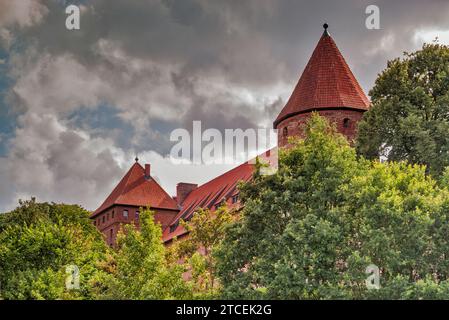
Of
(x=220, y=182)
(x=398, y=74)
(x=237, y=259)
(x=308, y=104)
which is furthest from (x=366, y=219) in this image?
(x=220, y=182)

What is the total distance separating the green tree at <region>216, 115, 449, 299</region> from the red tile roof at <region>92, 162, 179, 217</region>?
134 ft

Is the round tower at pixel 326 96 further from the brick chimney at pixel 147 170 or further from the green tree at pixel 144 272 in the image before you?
the brick chimney at pixel 147 170

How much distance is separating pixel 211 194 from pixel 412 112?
3040 cm

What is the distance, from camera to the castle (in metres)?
38.4

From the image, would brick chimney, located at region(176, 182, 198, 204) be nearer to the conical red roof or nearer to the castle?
the castle

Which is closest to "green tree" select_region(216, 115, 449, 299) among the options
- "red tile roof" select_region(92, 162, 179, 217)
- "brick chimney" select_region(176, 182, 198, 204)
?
"red tile roof" select_region(92, 162, 179, 217)

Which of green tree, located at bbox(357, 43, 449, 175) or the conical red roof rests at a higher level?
the conical red roof

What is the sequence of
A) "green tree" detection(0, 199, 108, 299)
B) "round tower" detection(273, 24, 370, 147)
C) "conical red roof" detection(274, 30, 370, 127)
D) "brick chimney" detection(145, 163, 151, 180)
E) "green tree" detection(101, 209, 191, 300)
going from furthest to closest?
"brick chimney" detection(145, 163, 151, 180)
"conical red roof" detection(274, 30, 370, 127)
"round tower" detection(273, 24, 370, 147)
"green tree" detection(0, 199, 108, 299)
"green tree" detection(101, 209, 191, 300)

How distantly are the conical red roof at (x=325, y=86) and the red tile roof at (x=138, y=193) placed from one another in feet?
92.3

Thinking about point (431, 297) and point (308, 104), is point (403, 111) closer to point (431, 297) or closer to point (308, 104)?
point (308, 104)

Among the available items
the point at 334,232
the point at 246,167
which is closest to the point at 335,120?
the point at 334,232

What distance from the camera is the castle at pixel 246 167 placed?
38406 millimetres

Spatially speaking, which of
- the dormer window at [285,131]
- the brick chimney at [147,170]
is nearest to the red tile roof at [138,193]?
the brick chimney at [147,170]

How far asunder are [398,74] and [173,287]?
13765mm
